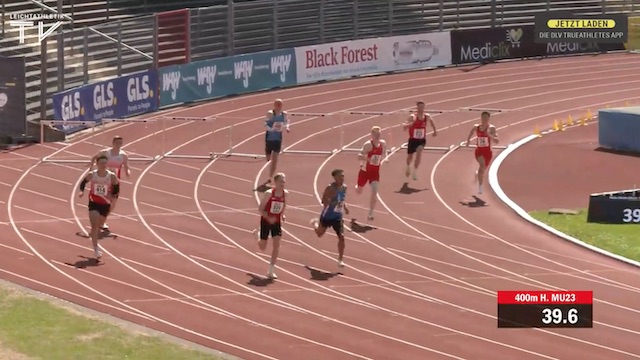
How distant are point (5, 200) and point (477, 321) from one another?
10882 mm

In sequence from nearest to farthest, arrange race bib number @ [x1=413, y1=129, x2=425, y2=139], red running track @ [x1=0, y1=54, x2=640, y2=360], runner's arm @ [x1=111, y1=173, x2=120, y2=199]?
red running track @ [x1=0, y1=54, x2=640, y2=360]
runner's arm @ [x1=111, y1=173, x2=120, y2=199]
race bib number @ [x1=413, y1=129, x2=425, y2=139]

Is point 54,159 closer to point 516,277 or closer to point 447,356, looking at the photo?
point 516,277

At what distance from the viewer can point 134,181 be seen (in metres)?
29.5

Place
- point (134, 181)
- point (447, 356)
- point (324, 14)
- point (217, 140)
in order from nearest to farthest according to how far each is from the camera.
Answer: point (447, 356) → point (134, 181) → point (217, 140) → point (324, 14)

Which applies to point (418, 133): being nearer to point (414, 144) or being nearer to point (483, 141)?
point (414, 144)

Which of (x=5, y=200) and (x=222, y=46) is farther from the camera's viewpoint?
(x=222, y=46)

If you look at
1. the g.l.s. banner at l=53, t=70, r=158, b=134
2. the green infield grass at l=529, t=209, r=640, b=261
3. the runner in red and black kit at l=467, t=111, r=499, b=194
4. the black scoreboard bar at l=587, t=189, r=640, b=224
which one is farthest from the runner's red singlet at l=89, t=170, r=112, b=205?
the g.l.s. banner at l=53, t=70, r=158, b=134

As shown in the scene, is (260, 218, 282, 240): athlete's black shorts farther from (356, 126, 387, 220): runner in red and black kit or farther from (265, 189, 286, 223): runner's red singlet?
(356, 126, 387, 220): runner in red and black kit

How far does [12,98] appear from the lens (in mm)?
33312

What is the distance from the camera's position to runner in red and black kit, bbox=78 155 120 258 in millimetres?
22578

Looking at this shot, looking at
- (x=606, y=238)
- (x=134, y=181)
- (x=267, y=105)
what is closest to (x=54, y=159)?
Answer: (x=134, y=181)

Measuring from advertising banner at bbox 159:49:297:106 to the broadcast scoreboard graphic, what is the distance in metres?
10.2

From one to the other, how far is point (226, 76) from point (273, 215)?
20.0 metres

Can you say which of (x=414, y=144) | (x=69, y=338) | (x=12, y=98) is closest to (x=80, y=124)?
(x=12, y=98)
